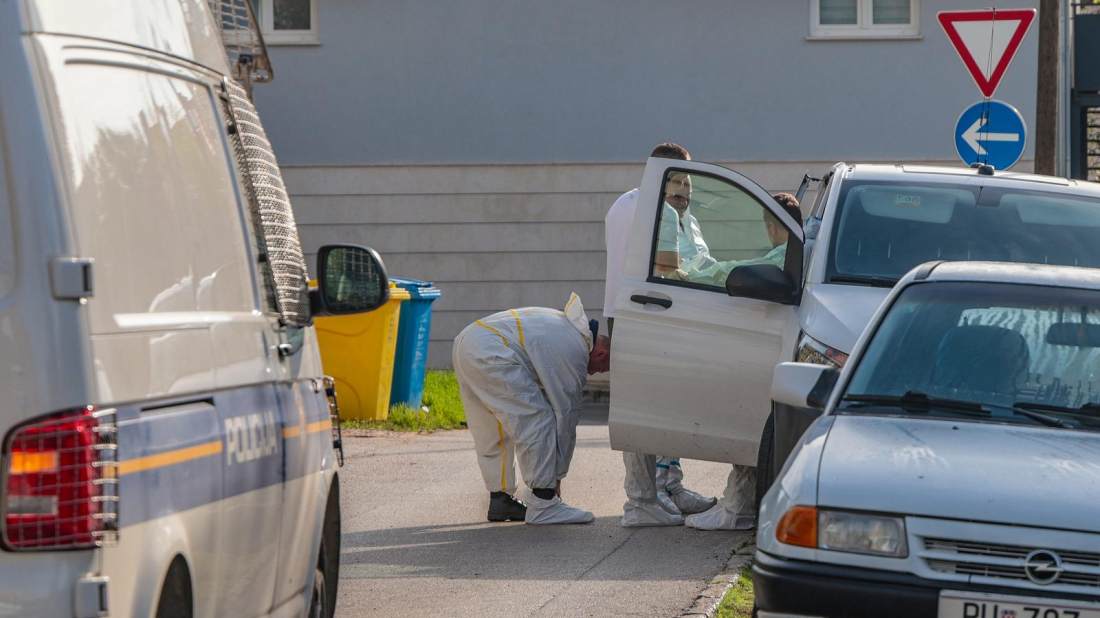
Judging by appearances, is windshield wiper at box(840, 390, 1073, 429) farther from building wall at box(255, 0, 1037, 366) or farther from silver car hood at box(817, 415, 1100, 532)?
building wall at box(255, 0, 1037, 366)

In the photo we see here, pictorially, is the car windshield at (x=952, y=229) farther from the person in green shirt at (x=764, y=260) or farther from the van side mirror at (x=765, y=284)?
the person in green shirt at (x=764, y=260)

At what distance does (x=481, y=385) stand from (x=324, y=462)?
3.62 m

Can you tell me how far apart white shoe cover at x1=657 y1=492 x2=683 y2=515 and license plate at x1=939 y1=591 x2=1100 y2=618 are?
4.67m

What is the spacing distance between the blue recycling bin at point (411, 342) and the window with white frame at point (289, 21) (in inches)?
238

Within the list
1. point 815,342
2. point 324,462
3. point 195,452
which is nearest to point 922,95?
point 815,342

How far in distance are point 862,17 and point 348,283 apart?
14.1 meters

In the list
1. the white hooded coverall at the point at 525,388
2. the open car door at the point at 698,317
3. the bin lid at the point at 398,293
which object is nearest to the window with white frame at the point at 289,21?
the bin lid at the point at 398,293

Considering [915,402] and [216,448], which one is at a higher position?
[216,448]

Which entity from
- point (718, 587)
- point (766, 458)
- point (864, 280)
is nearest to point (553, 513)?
point (766, 458)

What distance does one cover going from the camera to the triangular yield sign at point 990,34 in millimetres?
10117

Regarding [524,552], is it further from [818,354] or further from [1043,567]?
[1043,567]

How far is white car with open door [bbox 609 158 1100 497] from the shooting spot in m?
7.02

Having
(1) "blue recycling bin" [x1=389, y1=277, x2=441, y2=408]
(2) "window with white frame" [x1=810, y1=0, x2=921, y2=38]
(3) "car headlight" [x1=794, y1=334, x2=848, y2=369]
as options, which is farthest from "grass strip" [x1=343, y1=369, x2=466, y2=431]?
(2) "window with white frame" [x1=810, y1=0, x2=921, y2=38]

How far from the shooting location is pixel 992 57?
33.3 feet
